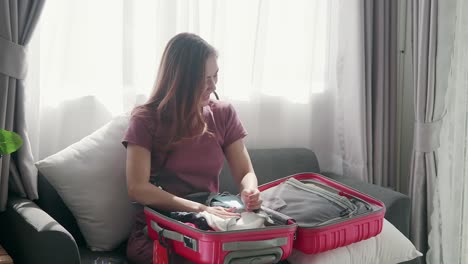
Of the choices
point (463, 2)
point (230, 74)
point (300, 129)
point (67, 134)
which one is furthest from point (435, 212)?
point (67, 134)

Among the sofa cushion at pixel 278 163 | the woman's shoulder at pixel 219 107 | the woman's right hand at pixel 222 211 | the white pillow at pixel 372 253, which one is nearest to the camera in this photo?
the woman's right hand at pixel 222 211

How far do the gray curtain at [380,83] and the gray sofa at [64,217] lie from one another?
→ 26cm

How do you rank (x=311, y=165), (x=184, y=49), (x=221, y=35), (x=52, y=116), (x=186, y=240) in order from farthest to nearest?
(x=311, y=165) < (x=221, y=35) < (x=52, y=116) < (x=184, y=49) < (x=186, y=240)

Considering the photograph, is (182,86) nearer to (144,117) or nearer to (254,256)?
(144,117)

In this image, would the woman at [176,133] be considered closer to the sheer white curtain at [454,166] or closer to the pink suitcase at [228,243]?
the pink suitcase at [228,243]

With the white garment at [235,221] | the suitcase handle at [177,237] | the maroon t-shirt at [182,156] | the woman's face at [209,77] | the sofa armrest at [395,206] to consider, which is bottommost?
the sofa armrest at [395,206]

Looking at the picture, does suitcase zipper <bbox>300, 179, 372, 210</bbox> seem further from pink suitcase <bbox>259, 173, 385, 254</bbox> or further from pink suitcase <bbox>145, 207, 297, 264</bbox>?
pink suitcase <bbox>145, 207, 297, 264</bbox>

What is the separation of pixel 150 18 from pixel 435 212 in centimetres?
161

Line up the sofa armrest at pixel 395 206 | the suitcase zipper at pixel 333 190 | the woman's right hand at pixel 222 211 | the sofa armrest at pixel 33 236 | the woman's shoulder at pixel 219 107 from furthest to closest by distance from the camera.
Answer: the sofa armrest at pixel 395 206
the woman's shoulder at pixel 219 107
the suitcase zipper at pixel 333 190
the woman's right hand at pixel 222 211
the sofa armrest at pixel 33 236

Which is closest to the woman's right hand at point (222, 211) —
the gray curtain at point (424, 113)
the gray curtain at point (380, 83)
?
the gray curtain at point (380, 83)

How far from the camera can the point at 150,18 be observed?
7.56ft

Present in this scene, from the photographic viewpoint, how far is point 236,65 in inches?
99.3

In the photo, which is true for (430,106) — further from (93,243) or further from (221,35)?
(93,243)

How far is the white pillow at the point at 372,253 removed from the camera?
1836mm
